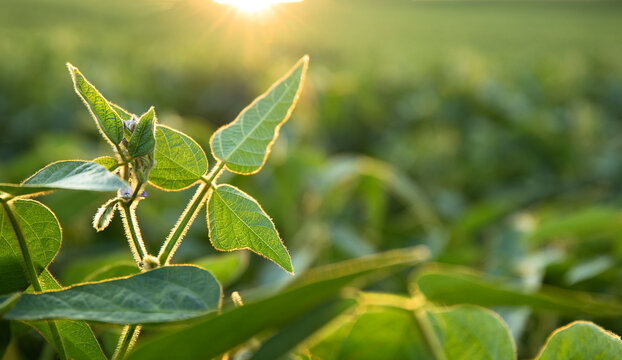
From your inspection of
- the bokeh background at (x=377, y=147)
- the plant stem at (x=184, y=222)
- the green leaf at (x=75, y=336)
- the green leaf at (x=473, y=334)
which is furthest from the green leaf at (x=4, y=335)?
the green leaf at (x=473, y=334)

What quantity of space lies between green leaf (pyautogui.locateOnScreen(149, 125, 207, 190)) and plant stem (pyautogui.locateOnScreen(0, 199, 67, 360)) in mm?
86

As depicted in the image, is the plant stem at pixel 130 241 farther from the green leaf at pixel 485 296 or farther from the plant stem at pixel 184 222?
the green leaf at pixel 485 296

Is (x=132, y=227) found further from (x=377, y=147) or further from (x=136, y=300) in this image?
(x=377, y=147)

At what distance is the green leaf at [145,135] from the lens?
1.04ft

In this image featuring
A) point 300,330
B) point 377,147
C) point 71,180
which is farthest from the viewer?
point 377,147

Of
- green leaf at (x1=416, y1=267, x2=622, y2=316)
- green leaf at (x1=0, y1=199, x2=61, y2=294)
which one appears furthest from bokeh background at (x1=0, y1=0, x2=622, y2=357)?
green leaf at (x1=0, y1=199, x2=61, y2=294)

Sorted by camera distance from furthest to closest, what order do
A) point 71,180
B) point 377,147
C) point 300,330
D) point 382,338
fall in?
point 377,147
point 382,338
point 300,330
point 71,180

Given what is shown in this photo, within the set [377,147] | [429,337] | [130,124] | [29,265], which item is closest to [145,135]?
[130,124]

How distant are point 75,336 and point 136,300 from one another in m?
0.09

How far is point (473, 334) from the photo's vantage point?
0.52 meters

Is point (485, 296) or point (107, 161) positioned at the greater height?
point (107, 161)

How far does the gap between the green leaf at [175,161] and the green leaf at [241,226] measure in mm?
21

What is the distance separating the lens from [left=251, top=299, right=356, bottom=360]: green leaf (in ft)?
1.35

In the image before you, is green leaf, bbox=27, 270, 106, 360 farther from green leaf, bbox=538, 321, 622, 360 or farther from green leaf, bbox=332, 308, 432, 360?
green leaf, bbox=538, 321, 622, 360
